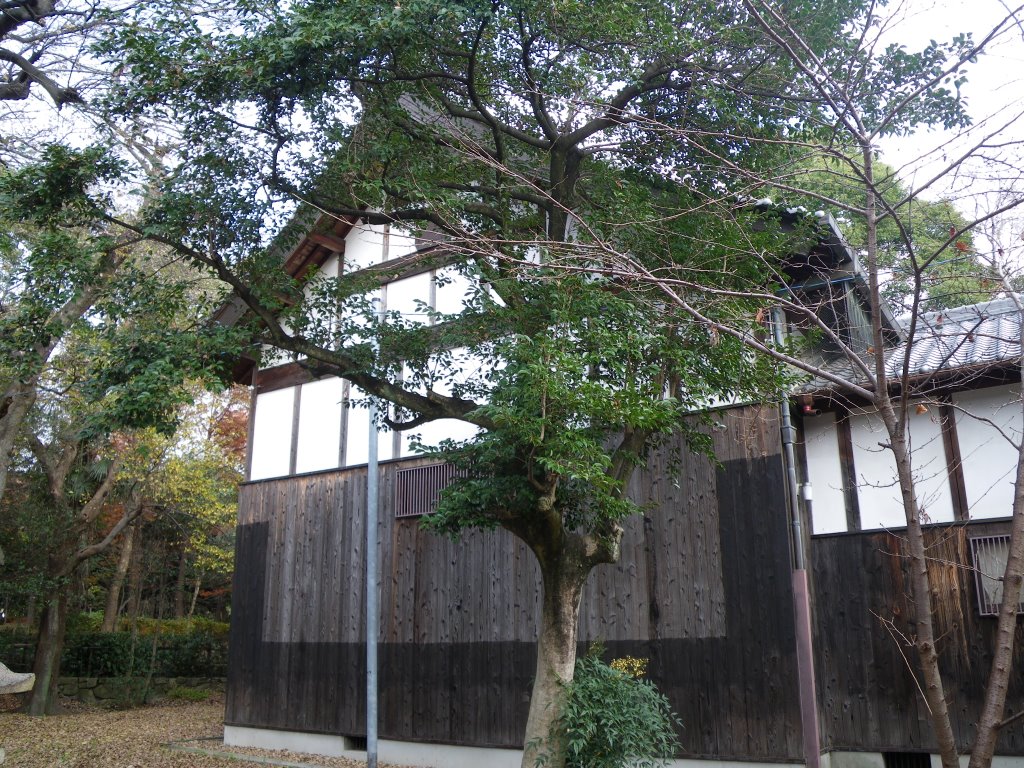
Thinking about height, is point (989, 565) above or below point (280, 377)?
below

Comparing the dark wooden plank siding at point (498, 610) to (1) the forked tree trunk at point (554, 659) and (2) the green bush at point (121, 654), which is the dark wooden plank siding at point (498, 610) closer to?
(1) the forked tree trunk at point (554, 659)

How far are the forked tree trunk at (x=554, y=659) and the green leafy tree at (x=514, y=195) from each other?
2 cm

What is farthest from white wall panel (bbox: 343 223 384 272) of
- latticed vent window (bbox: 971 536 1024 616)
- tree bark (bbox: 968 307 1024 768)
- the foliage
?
tree bark (bbox: 968 307 1024 768)

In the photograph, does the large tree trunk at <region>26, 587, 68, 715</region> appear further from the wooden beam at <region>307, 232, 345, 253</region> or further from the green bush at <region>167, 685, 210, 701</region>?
the wooden beam at <region>307, 232, 345, 253</region>

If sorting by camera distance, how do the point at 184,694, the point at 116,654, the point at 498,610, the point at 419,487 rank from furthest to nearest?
the point at 184,694 < the point at 116,654 < the point at 419,487 < the point at 498,610

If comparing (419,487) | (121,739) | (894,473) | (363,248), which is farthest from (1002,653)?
(121,739)

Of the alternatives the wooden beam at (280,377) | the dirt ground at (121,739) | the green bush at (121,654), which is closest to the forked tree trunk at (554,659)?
the dirt ground at (121,739)

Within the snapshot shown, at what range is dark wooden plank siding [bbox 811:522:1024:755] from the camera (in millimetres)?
8383

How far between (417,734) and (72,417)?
994 cm

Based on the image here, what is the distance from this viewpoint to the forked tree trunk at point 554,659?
7227 millimetres

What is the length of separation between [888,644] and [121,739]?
11.6m

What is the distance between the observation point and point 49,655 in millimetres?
17406

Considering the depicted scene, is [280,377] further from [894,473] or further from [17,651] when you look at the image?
[17,651]

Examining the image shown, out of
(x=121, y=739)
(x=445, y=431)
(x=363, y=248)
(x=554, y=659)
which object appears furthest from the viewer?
(x=363, y=248)
